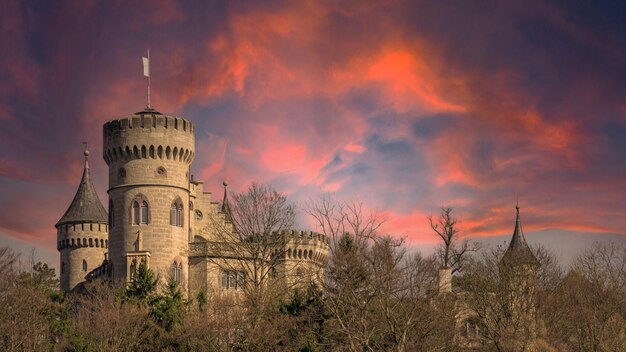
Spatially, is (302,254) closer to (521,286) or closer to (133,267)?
(133,267)

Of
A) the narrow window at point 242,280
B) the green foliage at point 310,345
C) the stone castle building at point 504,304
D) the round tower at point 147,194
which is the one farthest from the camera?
the round tower at point 147,194

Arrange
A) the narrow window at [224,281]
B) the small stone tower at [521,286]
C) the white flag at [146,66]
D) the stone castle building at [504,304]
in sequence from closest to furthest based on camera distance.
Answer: the stone castle building at [504,304] < the small stone tower at [521,286] < the narrow window at [224,281] < the white flag at [146,66]

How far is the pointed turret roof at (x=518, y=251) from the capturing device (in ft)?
250

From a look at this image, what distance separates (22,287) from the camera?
66.6 m

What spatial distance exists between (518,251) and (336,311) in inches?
1054

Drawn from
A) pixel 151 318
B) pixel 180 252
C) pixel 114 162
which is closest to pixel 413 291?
pixel 151 318

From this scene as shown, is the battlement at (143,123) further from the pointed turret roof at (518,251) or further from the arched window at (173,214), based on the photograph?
the pointed turret roof at (518,251)

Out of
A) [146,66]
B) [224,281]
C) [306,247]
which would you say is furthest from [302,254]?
[146,66]

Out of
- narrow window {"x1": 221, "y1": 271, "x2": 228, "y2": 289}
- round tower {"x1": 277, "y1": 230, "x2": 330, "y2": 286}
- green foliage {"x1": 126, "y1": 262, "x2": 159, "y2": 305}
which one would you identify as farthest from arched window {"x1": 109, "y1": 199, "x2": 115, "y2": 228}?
round tower {"x1": 277, "y1": 230, "x2": 330, "y2": 286}

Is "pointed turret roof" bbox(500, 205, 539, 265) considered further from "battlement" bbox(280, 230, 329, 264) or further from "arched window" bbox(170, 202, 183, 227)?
"arched window" bbox(170, 202, 183, 227)

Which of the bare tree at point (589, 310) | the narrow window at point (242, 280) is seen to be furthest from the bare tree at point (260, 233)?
the bare tree at point (589, 310)

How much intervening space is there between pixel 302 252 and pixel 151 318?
27.0 metres

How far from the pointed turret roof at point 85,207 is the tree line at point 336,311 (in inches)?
891

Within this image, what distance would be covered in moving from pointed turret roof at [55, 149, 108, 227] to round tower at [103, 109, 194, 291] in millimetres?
18973
